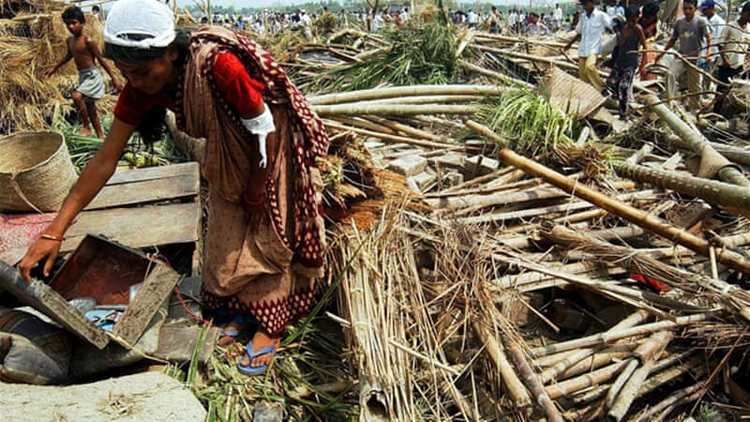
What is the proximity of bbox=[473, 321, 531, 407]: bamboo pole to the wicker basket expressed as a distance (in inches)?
111

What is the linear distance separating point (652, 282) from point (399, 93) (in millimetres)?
2938

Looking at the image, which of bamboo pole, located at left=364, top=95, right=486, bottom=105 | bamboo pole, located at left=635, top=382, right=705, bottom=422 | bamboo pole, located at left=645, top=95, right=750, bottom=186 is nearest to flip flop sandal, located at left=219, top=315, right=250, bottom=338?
bamboo pole, located at left=635, top=382, right=705, bottom=422

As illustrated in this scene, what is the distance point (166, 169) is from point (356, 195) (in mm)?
1768

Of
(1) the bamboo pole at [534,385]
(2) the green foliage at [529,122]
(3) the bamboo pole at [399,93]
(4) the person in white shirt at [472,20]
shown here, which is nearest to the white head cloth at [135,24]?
(1) the bamboo pole at [534,385]

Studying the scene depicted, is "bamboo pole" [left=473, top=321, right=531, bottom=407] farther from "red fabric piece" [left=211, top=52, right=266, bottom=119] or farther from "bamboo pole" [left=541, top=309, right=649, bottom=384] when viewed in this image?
"red fabric piece" [left=211, top=52, right=266, bottom=119]

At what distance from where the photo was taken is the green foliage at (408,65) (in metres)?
6.41

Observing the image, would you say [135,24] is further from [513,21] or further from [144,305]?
[513,21]

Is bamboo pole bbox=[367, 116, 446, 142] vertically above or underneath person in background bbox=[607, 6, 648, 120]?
underneath

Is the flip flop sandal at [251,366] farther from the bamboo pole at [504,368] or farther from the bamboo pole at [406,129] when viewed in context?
the bamboo pole at [406,129]

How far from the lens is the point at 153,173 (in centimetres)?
385

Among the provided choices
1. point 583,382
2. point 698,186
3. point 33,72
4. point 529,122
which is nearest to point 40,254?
point 583,382

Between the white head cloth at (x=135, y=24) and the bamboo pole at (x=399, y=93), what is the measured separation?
109 inches

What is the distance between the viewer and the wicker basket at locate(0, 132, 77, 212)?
3.33 m

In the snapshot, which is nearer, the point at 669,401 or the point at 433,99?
the point at 669,401
